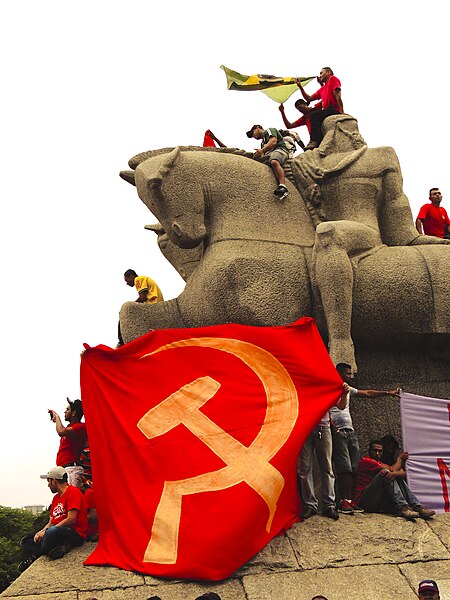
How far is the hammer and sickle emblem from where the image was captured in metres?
7.01

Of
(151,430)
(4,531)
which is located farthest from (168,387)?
(4,531)

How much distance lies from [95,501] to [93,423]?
0.68 m

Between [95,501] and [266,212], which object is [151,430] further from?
[266,212]

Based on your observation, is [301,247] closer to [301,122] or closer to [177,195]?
[177,195]

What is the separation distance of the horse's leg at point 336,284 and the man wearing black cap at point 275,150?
0.78m

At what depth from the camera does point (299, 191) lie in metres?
9.50

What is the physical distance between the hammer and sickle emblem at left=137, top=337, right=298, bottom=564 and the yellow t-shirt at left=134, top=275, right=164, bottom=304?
2.03m

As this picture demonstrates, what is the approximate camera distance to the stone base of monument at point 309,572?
637 cm

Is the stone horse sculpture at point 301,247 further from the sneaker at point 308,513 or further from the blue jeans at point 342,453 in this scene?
the sneaker at point 308,513

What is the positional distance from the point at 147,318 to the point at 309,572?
355 centimetres

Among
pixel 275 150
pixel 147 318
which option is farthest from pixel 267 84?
pixel 147 318

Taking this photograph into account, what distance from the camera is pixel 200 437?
739 cm

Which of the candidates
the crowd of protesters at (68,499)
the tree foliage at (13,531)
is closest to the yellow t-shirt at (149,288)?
the crowd of protesters at (68,499)

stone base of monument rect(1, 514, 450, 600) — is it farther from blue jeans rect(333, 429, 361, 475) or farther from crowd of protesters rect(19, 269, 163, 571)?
blue jeans rect(333, 429, 361, 475)
